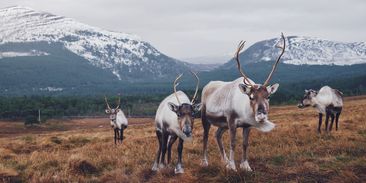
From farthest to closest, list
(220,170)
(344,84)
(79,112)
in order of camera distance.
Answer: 1. (344,84)
2. (79,112)
3. (220,170)

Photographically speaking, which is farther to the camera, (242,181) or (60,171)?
(60,171)

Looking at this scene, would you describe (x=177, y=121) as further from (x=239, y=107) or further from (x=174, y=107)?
(x=239, y=107)

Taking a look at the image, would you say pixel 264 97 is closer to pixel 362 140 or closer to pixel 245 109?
pixel 245 109

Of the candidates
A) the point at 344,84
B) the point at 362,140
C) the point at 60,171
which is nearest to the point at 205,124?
the point at 60,171

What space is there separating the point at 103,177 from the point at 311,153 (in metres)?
6.33

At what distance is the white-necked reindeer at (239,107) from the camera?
33.7ft

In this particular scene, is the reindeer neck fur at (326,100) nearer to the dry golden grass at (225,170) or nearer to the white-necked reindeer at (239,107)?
the dry golden grass at (225,170)

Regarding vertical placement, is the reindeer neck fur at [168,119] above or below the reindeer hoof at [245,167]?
above

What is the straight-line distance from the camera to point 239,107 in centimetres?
1098

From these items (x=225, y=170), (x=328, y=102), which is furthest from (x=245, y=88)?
(x=328, y=102)

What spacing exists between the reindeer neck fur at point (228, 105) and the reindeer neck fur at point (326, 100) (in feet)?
35.7

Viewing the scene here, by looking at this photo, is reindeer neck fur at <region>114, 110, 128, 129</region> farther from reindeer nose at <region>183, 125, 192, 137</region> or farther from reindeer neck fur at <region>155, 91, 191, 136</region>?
reindeer nose at <region>183, 125, 192, 137</region>

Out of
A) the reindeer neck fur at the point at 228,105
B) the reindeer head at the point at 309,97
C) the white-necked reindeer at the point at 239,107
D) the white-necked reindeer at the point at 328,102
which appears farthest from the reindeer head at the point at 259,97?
the reindeer head at the point at 309,97

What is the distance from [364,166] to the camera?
10000 mm
